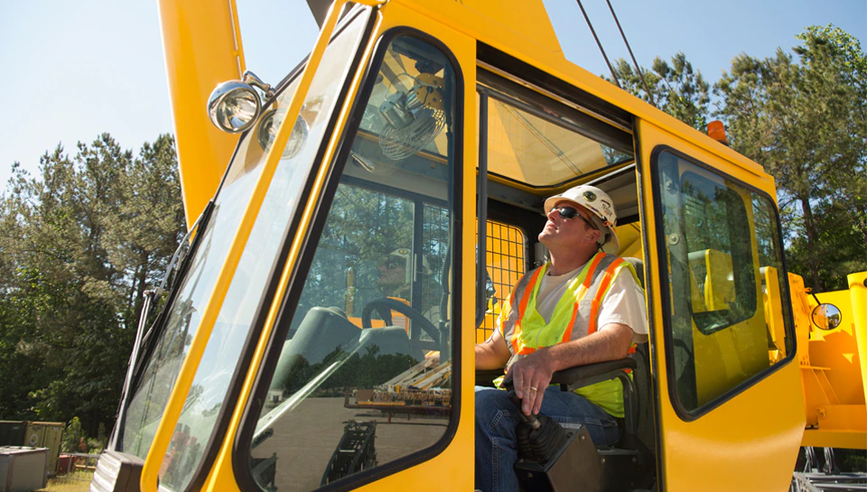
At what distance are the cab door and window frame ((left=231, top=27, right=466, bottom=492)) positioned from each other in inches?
32.2

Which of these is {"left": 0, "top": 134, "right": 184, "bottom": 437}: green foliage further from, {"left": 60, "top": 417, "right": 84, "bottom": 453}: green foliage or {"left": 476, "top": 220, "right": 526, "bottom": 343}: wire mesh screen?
{"left": 476, "top": 220, "right": 526, "bottom": 343}: wire mesh screen

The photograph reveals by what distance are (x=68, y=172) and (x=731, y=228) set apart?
34641mm

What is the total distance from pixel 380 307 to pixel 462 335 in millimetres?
213

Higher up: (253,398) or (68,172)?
(68,172)

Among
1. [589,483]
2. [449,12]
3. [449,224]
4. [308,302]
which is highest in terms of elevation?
[449,12]

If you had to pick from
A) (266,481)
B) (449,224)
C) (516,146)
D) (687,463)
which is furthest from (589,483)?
(516,146)

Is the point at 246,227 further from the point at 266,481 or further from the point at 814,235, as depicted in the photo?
the point at 814,235

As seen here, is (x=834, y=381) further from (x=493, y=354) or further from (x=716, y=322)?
(x=493, y=354)

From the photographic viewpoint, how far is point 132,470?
43.3 inches

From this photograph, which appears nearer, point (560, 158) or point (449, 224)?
point (449, 224)

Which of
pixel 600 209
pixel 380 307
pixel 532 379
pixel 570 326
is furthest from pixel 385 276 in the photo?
pixel 600 209

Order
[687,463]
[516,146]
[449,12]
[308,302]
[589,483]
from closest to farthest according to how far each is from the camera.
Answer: [308,302], [449,12], [589,483], [687,463], [516,146]

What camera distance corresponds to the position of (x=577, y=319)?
7.18 feet

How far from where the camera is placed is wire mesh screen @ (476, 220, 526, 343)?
10.8 feet
